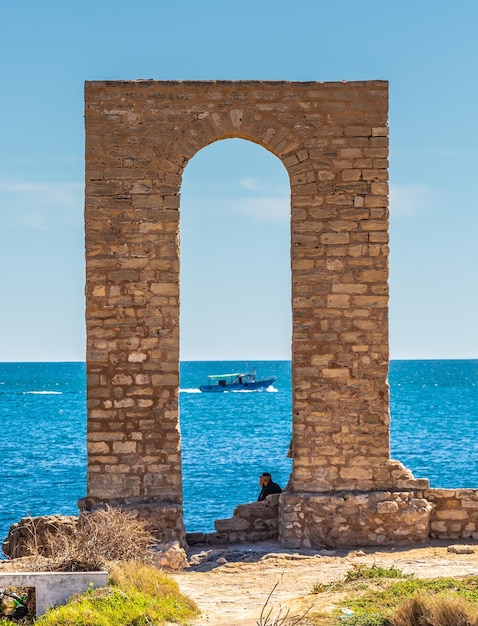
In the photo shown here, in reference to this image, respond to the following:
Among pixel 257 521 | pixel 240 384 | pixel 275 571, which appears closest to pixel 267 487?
pixel 257 521

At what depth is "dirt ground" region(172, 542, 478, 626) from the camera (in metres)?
8.20

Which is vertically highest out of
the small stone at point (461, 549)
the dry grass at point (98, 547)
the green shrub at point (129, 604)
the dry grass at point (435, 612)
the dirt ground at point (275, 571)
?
the dry grass at point (98, 547)

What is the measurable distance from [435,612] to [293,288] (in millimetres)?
4656

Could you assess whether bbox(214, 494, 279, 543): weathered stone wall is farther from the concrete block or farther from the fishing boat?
the fishing boat

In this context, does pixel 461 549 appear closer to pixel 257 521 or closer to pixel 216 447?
pixel 257 521

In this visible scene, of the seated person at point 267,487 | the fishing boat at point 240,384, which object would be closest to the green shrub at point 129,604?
the seated person at point 267,487

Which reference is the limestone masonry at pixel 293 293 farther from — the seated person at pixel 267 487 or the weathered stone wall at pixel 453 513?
the seated person at pixel 267 487

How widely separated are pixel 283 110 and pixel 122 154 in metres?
1.85

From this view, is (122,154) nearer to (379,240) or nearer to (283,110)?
(283,110)

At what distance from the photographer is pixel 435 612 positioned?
7086mm

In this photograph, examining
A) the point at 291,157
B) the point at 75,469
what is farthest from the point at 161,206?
the point at 75,469

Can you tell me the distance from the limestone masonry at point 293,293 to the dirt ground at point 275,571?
0.44m

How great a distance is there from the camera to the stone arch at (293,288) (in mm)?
10812

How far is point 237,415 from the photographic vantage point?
219 feet
